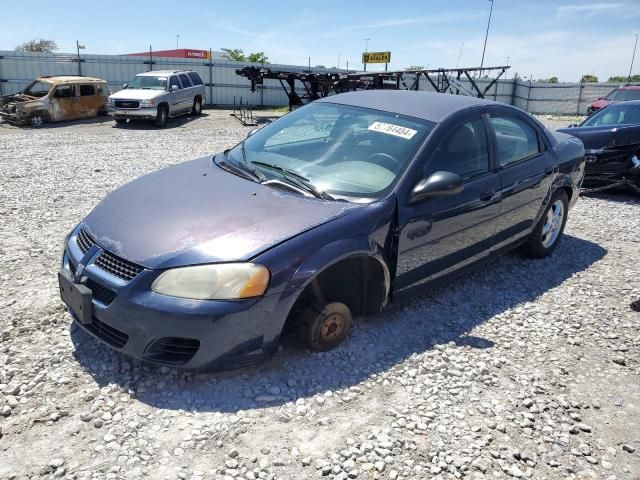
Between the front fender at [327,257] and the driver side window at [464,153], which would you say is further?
the driver side window at [464,153]

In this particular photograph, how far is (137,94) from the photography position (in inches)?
645

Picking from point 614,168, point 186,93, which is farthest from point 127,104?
point 614,168

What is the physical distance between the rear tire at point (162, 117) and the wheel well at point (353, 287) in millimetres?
14595

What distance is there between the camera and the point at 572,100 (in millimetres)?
27844

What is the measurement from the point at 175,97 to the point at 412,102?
15.0m

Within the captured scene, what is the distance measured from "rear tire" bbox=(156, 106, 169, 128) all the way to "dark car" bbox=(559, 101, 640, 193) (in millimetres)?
12620

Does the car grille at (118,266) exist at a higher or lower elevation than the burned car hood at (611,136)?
lower

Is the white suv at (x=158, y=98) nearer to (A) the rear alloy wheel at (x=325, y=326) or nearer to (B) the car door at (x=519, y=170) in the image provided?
(B) the car door at (x=519, y=170)

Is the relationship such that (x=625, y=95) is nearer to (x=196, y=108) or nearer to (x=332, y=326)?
(x=196, y=108)

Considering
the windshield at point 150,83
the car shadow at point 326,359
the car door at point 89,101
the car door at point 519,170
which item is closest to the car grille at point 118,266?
the car shadow at point 326,359

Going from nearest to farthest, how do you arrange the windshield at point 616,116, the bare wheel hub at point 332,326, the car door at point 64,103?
the bare wheel hub at point 332,326
the windshield at point 616,116
the car door at point 64,103

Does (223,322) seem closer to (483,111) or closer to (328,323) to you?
(328,323)

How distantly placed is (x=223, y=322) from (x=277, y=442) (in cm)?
Answer: 66

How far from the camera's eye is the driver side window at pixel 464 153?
364 cm
